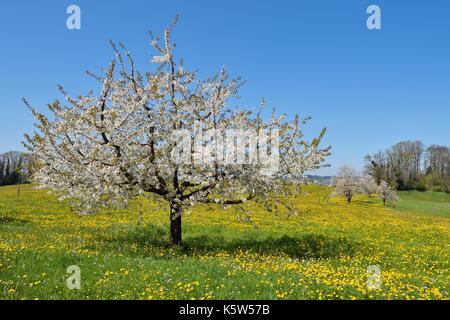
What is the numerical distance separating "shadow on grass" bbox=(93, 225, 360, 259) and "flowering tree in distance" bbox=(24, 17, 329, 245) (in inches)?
91.0

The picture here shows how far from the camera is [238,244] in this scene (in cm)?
2052

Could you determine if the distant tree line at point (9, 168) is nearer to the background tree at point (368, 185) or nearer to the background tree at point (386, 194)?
the background tree at point (368, 185)

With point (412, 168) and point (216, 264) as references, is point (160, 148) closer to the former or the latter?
point (216, 264)

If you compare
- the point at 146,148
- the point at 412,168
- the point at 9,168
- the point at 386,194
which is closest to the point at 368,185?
the point at 386,194

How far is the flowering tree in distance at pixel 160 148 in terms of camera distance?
16.7m

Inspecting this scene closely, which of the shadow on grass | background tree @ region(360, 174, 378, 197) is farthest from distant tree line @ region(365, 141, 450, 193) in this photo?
the shadow on grass

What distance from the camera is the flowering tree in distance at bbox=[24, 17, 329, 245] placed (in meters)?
16.7

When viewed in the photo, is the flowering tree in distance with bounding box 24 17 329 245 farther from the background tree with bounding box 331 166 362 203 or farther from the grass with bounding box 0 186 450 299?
the background tree with bounding box 331 166 362 203

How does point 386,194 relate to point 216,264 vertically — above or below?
below

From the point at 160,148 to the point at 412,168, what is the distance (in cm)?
14072

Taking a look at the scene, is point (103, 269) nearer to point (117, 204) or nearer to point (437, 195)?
point (117, 204)

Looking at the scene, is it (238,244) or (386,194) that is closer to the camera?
(238,244)
